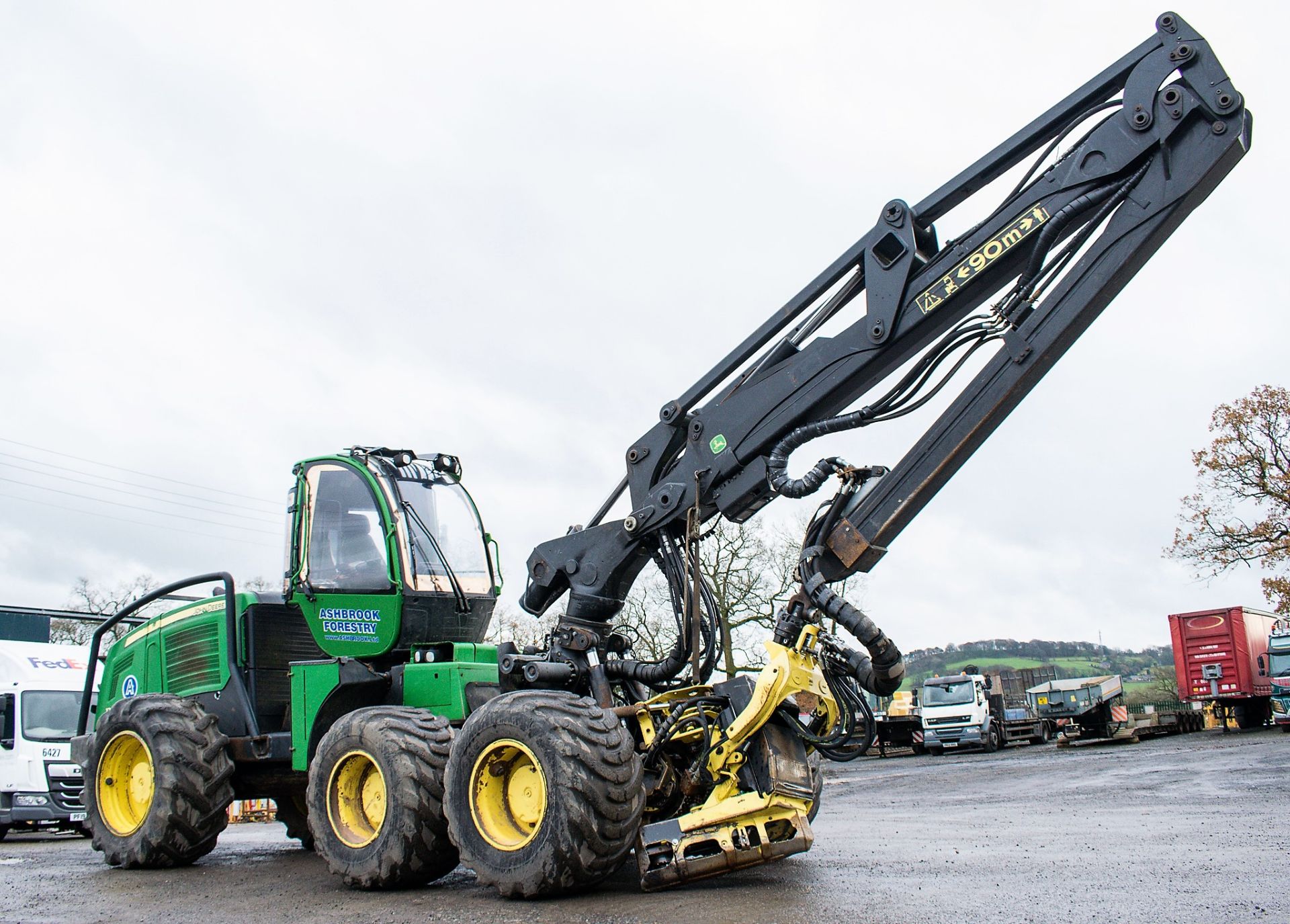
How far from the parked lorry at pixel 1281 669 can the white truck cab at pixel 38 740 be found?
26409 mm

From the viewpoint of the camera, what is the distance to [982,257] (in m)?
7.07

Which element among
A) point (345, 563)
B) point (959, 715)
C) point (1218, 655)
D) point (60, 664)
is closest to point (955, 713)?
point (959, 715)

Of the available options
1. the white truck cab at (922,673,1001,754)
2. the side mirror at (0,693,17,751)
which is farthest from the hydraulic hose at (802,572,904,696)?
the white truck cab at (922,673,1001,754)

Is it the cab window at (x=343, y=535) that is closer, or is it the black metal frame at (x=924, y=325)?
the black metal frame at (x=924, y=325)

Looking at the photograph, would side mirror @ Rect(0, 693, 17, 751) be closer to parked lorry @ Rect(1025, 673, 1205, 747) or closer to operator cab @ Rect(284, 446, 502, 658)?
operator cab @ Rect(284, 446, 502, 658)

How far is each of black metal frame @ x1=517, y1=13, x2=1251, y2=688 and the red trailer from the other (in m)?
29.8

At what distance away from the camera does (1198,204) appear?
6754 millimetres

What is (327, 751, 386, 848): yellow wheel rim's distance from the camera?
25.4ft

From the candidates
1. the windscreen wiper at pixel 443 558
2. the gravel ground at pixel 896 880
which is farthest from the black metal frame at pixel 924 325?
the gravel ground at pixel 896 880

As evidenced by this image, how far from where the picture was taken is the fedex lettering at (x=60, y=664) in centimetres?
1755

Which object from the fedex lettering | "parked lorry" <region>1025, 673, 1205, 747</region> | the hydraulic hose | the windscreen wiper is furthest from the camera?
"parked lorry" <region>1025, 673, 1205, 747</region>

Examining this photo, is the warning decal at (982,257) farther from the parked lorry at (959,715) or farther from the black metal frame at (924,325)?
the parked lorry at (959,715)

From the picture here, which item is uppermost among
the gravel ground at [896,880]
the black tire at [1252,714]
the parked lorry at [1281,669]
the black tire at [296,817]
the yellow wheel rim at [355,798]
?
the parked lorry at [1281,669]

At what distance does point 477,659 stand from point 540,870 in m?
2.56
